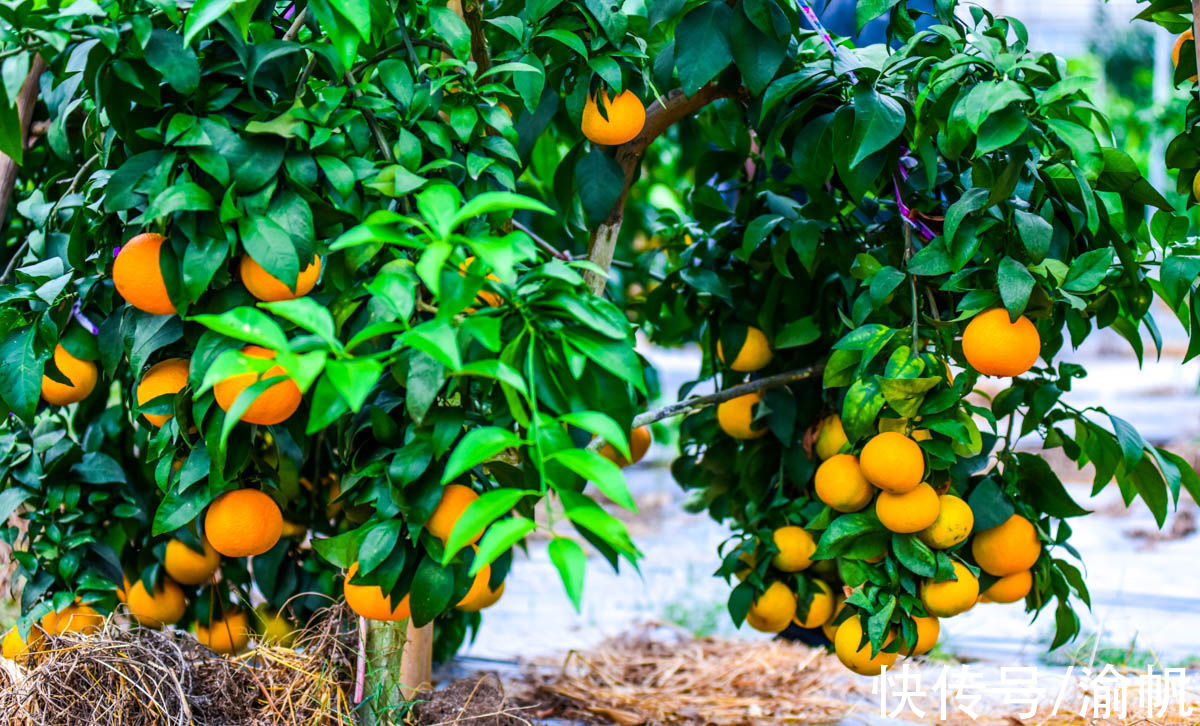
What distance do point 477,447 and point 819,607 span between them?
79 cm

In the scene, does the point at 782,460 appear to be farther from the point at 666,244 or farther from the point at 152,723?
the point at 152,723

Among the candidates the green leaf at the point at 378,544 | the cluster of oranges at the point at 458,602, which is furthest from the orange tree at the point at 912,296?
the green leaf at the point at 378,544

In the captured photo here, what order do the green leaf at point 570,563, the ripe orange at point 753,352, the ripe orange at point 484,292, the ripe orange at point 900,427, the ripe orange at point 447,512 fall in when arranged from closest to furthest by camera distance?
the green leaf at point 570,563
the ripe orange at point 484,292
the ripe orange at point 447,512
the ripe orange at point 900,427
the ripe orange at point 753,352

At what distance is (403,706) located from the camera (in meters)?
1.14

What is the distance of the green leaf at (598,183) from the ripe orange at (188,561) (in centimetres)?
62

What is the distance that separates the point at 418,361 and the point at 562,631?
5.79 feet

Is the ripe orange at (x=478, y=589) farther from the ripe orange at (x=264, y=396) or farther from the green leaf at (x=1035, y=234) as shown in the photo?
the green leaf at (x=1035, y=234)

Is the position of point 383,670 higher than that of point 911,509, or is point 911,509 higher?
point 911,509

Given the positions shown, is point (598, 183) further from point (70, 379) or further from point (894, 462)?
point (70, 379)

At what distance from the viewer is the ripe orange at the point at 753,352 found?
4.24 feet

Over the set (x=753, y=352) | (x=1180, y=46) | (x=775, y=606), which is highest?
(x=1180, y=46)

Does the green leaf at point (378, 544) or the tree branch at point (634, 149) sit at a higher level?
the tree branch at point (634, 149)

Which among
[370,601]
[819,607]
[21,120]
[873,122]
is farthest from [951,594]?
[21,120]

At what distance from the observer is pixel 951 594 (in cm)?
102
